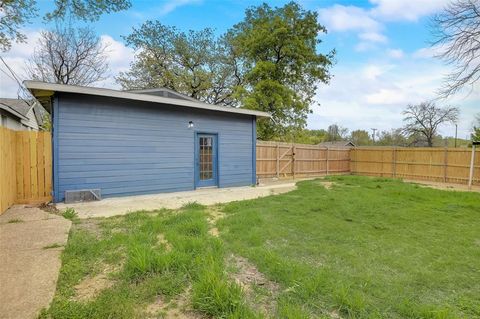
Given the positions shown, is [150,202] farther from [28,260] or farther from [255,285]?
[255,285]

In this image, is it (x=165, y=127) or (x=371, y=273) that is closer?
(x=371, y=273)

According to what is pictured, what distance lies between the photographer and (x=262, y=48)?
688 inches

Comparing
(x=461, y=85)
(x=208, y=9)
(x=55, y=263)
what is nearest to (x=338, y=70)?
(x=461, y=85)

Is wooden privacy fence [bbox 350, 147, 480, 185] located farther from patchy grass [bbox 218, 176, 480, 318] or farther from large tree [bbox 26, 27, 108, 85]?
large tree [bbox 26, 27, 108, 85]

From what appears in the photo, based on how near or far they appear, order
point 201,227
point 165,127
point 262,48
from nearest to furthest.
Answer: point 201,227, point 165,127, point 262,48

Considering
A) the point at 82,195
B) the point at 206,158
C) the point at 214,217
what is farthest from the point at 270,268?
the point at 206,158

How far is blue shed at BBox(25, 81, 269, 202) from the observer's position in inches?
250

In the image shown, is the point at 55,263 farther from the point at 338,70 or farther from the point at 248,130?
the point at 338,70

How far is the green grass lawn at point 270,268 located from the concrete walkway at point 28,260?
0.12 m

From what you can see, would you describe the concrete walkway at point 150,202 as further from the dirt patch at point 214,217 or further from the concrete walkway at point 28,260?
the concrete walkway at point 28,260

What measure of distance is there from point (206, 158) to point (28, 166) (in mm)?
4709

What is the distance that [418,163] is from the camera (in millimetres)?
13578

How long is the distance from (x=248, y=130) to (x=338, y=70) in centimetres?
1327

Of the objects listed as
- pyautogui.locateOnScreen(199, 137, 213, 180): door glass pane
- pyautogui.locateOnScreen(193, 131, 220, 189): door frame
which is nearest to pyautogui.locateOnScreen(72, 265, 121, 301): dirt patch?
pyautogui.locateOnScreen(193, 131, 220, 189): door frame
